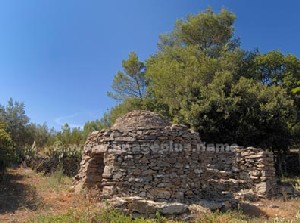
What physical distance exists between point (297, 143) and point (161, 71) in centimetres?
870

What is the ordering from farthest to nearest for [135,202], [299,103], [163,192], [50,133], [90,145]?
1. [299,103]
2. [50,133]
3. [90,145]
4. [163,192]
5. [135,202]

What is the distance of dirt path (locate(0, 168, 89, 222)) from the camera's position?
7.68 meters

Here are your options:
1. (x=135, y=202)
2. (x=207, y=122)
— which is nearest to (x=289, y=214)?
(x=135, y=202)

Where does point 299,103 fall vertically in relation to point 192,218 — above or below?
above

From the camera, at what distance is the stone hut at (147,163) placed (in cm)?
854

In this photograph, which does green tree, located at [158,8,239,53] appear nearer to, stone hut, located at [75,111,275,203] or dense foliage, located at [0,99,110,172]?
dense foliage, located at [0,99,110,172]

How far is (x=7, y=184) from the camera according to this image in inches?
414

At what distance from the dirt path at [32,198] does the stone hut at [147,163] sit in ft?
2.17

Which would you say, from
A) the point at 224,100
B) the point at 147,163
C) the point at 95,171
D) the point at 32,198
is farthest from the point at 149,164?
the point at 224,100

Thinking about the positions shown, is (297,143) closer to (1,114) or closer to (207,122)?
(207,122)

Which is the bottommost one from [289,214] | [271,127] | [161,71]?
[289,214]

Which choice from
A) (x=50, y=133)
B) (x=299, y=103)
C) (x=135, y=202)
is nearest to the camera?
(x=135, y=202)


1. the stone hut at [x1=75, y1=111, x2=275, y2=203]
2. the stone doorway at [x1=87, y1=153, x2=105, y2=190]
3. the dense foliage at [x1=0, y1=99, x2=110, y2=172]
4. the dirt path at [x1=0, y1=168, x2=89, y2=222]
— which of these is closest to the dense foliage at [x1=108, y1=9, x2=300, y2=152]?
the dense foliage at [x1=0, y1=99, x2=110, y2=172]

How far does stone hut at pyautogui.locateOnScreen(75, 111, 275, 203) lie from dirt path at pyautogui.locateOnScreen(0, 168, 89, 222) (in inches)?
26.0
